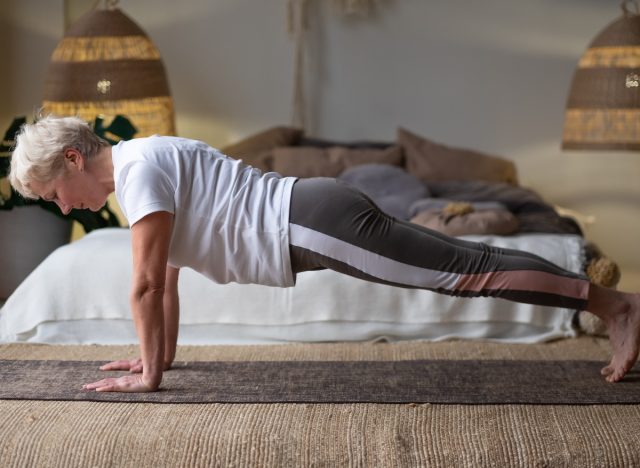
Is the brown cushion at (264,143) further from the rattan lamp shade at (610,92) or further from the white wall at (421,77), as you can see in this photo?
the rattan lamp shade at (610,92)

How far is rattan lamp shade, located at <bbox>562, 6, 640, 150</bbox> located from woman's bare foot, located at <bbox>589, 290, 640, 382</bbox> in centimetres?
177

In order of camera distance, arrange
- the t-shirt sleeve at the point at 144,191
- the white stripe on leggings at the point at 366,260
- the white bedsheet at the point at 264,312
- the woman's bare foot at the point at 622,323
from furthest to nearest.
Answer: the white bedsheet at the point at 264,312 < the woman's bare foot at the point at 622,323 < the white stripe on leggings at the point at 366,260 < the t-shirt sleeve at the point at 144,191

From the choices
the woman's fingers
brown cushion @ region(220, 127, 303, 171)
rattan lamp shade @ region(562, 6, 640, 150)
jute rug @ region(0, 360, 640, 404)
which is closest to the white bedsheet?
jute rug @ region(0, 360, 640, 404)

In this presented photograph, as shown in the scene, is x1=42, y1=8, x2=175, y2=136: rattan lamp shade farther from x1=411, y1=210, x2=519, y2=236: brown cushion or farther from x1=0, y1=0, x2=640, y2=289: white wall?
x1=411, y1=210, x2=519, y2=236: brown cushion

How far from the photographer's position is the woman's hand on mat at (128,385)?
2182mm

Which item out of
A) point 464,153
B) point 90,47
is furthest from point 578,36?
point 90,47

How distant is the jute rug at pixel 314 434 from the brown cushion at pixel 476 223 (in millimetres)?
1095

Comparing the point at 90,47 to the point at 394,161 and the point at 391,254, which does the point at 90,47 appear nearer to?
the point at 394,161

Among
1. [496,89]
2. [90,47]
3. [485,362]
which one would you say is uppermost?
[90,47]

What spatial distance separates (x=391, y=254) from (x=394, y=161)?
7.50 feet

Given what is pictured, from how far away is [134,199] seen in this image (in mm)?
2020

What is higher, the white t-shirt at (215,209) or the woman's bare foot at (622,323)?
the white t-shirt at (215,209)

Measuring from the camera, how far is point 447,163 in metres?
4.42

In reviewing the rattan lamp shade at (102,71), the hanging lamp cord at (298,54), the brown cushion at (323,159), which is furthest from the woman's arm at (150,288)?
the hanging lamp cord at (298,54)
